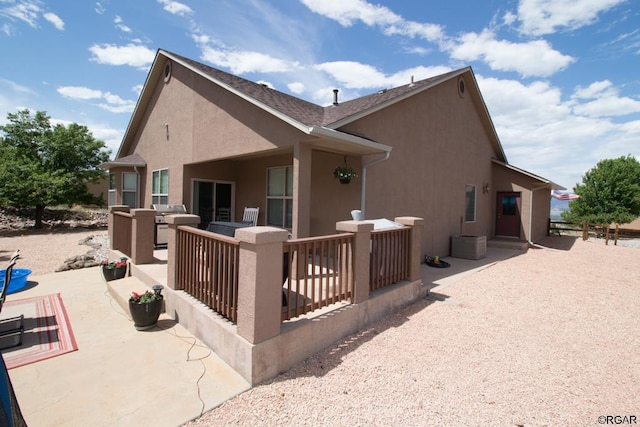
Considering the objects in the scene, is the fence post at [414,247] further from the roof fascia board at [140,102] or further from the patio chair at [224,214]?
the roof fascia board at [140,102]

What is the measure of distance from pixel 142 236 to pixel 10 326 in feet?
8.14

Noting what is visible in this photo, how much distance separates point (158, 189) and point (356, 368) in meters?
10.5

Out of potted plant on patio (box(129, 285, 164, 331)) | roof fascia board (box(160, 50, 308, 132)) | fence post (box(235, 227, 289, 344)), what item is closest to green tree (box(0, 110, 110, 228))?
roof fascia board (box(160, 50, 308, 132))

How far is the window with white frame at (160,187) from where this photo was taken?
1043 cm

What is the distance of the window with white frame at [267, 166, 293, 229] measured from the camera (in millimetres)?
7945

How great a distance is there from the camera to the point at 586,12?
316 inches

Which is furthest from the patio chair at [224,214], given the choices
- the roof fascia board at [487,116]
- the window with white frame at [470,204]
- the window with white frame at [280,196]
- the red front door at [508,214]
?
the red front door at [508,214]

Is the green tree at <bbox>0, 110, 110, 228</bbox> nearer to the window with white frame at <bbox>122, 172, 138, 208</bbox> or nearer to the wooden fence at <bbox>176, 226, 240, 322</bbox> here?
the window with white frame at <bbox>122, 172, 138, 208</bbox>

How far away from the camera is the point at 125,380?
2939mm

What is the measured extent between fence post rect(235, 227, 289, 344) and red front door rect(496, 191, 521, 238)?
43.6ft

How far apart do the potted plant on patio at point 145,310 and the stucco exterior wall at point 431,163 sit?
471 centimetres

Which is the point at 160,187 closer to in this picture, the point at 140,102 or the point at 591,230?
the point at 140,102

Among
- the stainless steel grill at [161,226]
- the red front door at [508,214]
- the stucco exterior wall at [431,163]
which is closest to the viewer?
the stucco exterior wall at [431,163]

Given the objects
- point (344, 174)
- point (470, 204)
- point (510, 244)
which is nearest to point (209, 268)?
point (344, 174)
